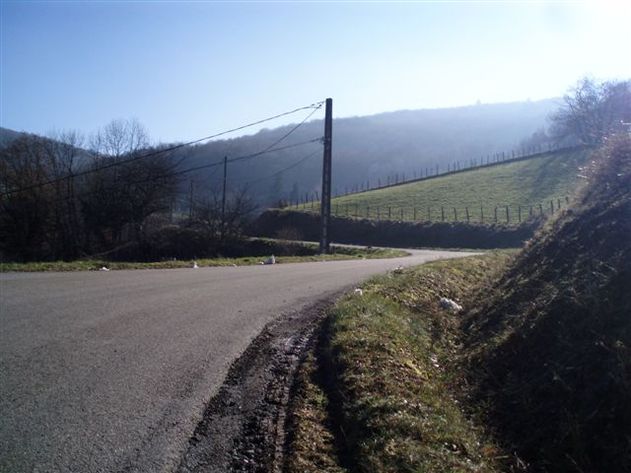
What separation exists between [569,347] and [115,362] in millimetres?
4595

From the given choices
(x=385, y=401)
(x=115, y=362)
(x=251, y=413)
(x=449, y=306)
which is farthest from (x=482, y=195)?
(x=251, y=413)

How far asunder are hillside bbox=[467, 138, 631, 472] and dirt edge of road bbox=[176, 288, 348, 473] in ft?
6.20

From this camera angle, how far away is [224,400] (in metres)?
5.40

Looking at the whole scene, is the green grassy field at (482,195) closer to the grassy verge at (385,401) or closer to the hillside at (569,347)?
the hillside at (569,347)

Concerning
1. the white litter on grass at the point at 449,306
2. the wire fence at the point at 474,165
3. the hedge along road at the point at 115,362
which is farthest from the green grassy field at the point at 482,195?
the hedge along road at the point at 115,362

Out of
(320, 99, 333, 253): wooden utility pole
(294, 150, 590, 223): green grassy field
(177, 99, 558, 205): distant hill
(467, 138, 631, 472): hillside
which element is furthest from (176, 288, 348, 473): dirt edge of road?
(177, 99, 558, 205): distant hill

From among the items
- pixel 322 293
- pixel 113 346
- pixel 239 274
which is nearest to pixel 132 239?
pixel 239 274

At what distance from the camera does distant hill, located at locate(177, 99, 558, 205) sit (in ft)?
355

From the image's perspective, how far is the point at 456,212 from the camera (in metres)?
53.2

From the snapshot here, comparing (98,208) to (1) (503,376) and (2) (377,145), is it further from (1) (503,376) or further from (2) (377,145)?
(2) (377,145)

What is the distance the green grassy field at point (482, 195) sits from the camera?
5078 cm

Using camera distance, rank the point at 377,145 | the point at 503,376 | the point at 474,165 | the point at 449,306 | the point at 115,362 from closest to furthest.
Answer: the point at 503,376 < the point at 115,362 < the point at 449,306 < the point at 474,165 < the point at 377,145

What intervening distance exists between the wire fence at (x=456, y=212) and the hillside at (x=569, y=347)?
35.9 meters

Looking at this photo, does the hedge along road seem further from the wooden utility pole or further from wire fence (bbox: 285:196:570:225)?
wire fence (bbox: 285:196:570:225)
